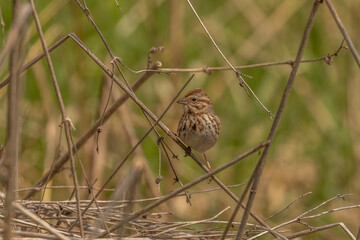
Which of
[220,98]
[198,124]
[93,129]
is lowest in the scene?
[93,129]

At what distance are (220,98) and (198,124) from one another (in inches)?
87.3

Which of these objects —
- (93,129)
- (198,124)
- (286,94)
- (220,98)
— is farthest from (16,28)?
(220,98)

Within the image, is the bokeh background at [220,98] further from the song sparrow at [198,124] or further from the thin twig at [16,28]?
the thin twig at [16,28]

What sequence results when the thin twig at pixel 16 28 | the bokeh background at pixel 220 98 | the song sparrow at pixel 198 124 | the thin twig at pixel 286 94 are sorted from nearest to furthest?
the thin twig at pixel 16 28, the thin twig at pixel 286 94, the song sparrow at pixel 198 124, the bokeh background at pixel 220 98

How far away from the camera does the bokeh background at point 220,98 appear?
16.9ft

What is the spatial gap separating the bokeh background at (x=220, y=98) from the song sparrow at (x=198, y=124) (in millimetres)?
751

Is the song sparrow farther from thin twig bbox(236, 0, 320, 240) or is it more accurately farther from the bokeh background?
thin twig bbox(236, 0, 320, 240)

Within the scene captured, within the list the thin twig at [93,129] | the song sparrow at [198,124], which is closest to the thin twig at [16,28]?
the thin twig at [93,129]

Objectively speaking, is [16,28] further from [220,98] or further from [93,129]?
[220,98]

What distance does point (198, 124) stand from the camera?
3924 millimetres

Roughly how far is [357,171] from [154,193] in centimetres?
191

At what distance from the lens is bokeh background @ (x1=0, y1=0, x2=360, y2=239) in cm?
515

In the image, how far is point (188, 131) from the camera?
12.8 ft

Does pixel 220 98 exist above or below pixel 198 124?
above
